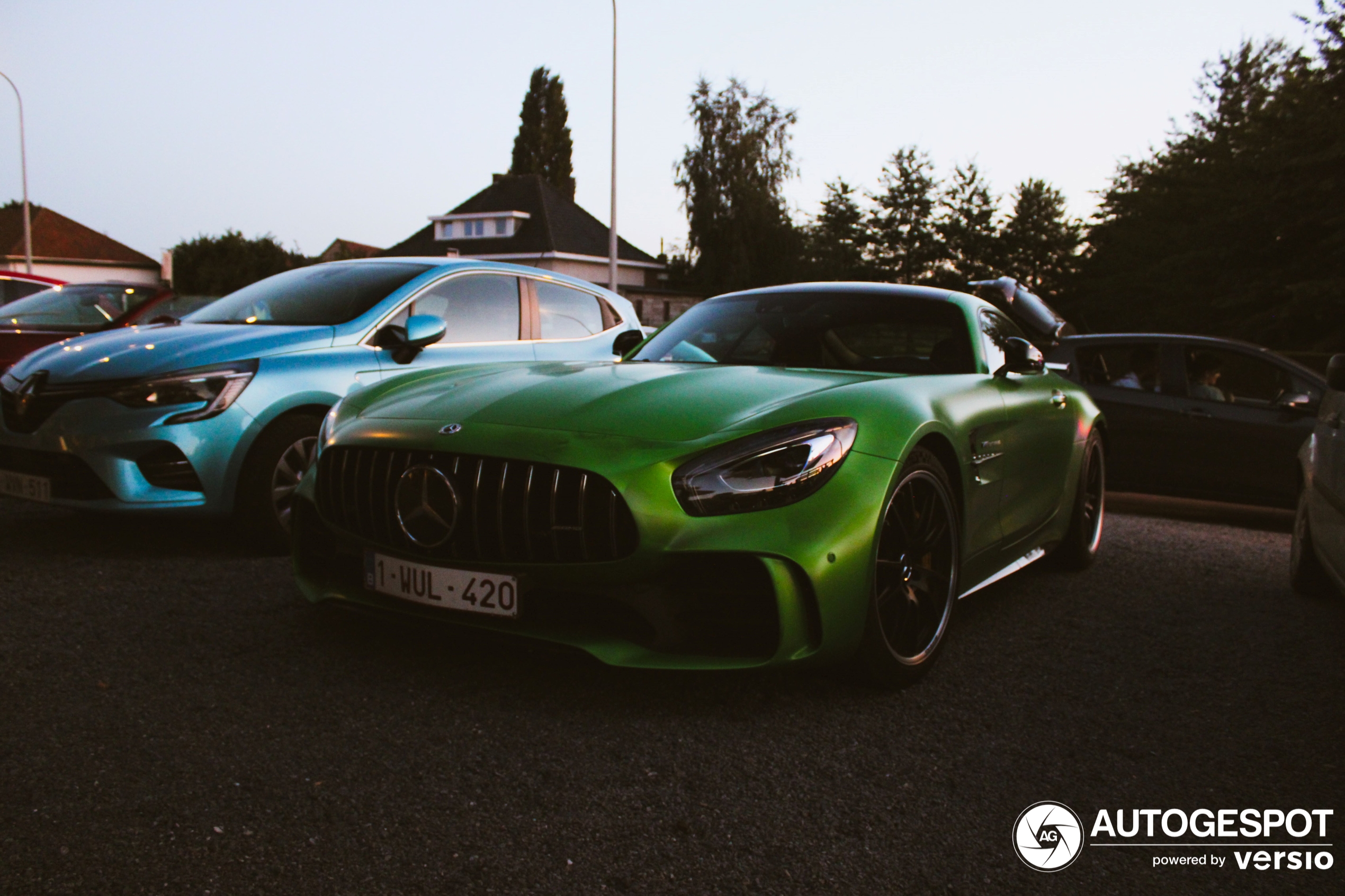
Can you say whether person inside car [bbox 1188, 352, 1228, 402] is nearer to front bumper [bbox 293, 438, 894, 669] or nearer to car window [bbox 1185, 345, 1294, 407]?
car window [bbox 1185, 345, 1294, 407]

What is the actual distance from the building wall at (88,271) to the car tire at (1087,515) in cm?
6960

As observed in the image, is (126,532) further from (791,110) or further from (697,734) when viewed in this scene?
(791,110)

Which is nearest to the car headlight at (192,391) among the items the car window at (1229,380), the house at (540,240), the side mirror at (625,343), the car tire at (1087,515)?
the side mirror at (625,343)

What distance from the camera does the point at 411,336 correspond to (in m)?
5.27

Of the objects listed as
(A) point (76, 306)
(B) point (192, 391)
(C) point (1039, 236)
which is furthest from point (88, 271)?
(B) point (192, 391)

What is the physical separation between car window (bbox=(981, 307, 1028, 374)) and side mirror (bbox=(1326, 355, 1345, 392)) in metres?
1.23

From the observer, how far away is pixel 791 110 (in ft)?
170

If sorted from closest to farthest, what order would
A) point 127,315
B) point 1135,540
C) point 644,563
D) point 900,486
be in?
1. point 644,563
2. point 900,486
3. point 1135,540
4. point 127,315

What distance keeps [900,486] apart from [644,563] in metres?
0.89

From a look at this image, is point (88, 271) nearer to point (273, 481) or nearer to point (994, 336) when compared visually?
point (273, 481)

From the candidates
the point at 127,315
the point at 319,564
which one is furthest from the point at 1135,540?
the point at 127,315

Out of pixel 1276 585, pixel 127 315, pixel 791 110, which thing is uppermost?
pixel 791 110

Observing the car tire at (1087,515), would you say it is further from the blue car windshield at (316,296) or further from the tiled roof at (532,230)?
the tiled roof at (532,230)

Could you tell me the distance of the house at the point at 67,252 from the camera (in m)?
67.1
